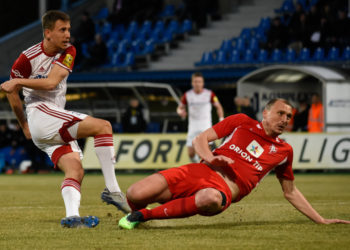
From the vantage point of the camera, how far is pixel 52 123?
21.5ft

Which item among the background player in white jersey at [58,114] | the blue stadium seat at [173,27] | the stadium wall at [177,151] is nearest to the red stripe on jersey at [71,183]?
the background player in white jersey at [58,114]

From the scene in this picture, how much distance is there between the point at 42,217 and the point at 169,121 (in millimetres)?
12468

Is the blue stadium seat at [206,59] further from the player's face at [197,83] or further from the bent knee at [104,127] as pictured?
the bent knee at [104,127]

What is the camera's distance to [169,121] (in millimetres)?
19938

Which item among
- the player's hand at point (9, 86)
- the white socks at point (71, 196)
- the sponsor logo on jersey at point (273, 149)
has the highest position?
the player's hand at point (9, 86)

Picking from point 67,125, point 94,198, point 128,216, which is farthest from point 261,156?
point 94,198

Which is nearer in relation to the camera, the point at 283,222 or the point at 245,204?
the point at 283,222

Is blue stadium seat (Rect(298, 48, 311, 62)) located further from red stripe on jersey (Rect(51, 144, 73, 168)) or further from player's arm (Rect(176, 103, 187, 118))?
red stripe on jersey (Rect(51, 144, 73, 168))

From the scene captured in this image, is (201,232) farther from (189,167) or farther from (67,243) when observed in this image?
(67,243)

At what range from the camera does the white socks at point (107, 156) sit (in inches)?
262

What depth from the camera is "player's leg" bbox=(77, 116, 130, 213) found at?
21.5 ft

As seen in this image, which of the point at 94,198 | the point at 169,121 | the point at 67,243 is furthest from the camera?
the point at 169,121

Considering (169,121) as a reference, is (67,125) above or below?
above

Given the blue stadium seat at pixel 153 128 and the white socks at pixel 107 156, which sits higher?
the white socks at pixel 107 156
